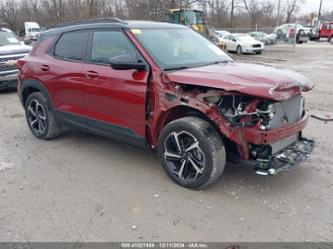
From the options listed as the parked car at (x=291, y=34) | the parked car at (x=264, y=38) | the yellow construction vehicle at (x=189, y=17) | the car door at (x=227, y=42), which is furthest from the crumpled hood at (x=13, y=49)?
the parked car at (x=291, y=34)

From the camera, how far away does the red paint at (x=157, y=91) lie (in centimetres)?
332

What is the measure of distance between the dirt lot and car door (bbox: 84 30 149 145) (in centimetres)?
56

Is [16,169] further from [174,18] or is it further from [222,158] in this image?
[174,18]

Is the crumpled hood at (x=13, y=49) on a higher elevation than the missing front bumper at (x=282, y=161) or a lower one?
higher

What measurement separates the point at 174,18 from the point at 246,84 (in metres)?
21.0

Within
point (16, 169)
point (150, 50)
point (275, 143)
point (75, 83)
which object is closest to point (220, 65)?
point (150, 50)

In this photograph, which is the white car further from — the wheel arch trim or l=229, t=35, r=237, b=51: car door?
the wheel arch trim

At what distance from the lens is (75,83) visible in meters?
4.69

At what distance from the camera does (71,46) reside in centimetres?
491

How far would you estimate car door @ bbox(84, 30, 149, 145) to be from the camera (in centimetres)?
398

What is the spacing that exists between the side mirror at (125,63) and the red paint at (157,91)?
9cm

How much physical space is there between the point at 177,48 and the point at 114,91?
99 cm

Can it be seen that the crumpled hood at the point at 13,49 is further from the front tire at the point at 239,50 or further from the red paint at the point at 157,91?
the front tire at the point at 239,50

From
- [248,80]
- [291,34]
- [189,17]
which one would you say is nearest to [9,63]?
[248,80]
